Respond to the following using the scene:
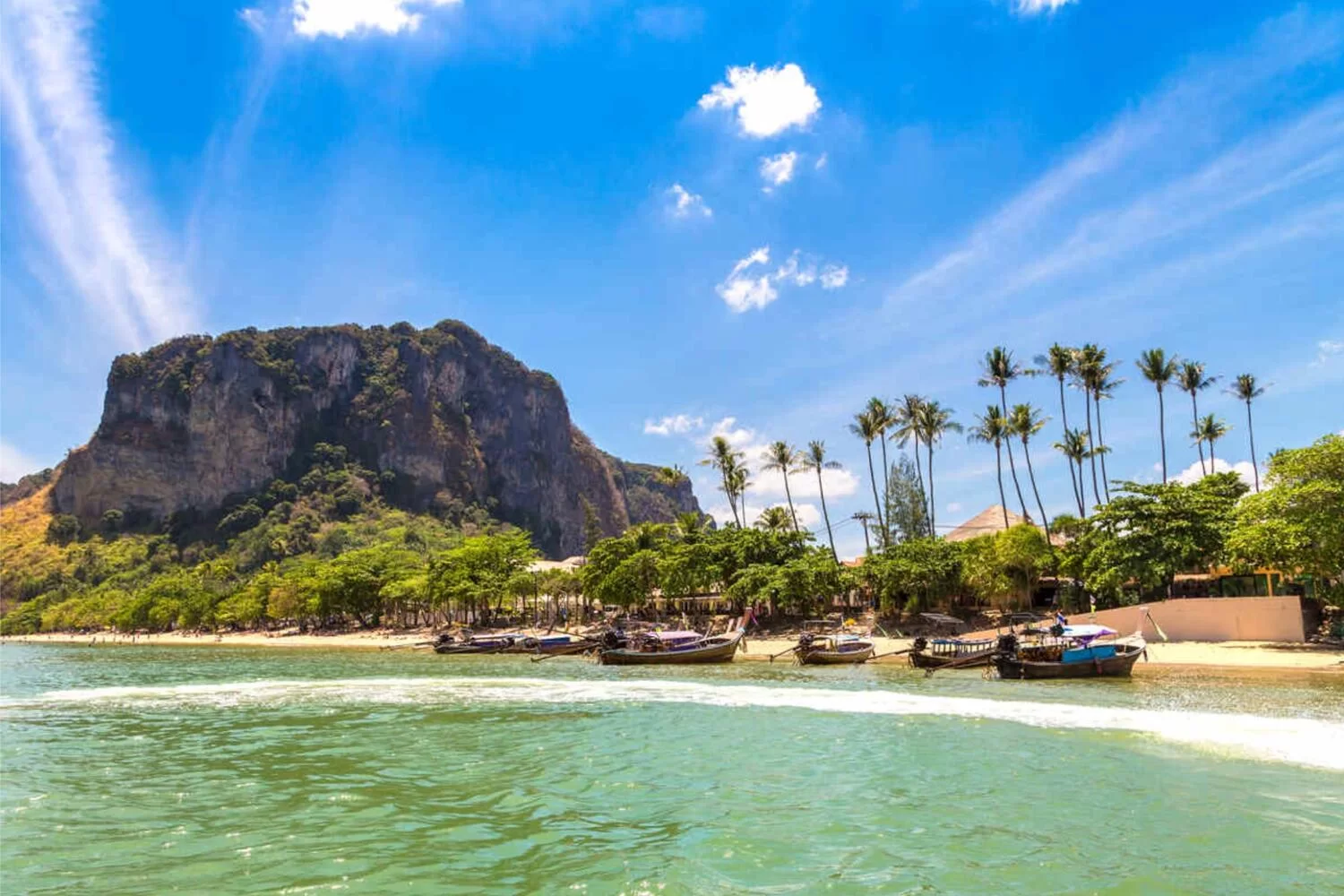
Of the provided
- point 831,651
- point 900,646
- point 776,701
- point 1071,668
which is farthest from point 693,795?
point 900,646

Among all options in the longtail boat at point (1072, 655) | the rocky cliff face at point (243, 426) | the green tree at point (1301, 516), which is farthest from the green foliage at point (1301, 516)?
the rocky cliff face at point (243, 426)

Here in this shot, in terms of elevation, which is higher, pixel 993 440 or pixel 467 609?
pixel 993 440

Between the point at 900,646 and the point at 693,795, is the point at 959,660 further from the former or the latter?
the point at 693,795

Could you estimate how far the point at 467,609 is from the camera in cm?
7794

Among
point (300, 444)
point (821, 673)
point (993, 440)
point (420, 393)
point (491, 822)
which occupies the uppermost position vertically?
point (420, 393)

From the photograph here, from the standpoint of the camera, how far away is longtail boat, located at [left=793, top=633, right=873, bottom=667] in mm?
39906

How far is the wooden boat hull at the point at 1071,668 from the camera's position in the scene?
3023cm

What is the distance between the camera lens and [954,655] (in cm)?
3597

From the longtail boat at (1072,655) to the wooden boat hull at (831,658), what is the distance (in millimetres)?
8665

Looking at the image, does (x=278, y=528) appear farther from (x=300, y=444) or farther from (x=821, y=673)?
(x=821, y=673)

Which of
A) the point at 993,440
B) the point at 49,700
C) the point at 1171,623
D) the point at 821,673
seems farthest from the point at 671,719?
the point at 993,440

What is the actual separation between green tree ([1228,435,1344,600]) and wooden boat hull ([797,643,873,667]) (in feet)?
55.6

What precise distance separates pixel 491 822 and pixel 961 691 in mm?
20620

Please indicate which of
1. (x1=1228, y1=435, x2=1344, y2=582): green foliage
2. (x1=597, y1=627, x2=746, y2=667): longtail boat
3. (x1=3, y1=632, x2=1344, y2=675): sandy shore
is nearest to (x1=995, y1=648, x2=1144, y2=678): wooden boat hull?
(x1=3, y1=632, x2=1344, y2=675): sandy shore
